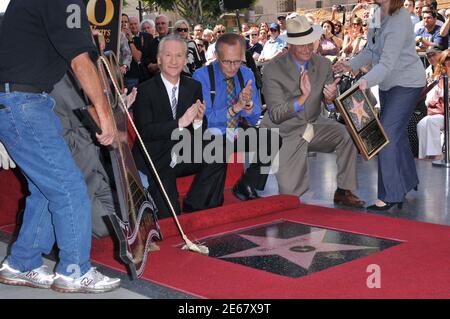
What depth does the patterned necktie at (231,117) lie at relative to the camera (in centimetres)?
603

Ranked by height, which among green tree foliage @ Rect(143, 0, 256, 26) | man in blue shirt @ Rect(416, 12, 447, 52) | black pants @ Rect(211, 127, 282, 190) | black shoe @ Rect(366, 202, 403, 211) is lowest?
black shoe @ Rect(366, 202, 403, 211)

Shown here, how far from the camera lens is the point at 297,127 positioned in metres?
6.13

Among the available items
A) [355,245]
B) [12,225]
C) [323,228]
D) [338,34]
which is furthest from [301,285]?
[338,34]

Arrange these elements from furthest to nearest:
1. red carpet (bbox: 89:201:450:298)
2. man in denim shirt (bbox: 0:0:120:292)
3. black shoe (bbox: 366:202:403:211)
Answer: black shoe (bbox: 366:202:403:211) < red carpet (bbox: 89:201:450:298) < man in denim shirt (bbox: 0:0:120:292)

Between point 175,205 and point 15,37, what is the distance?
2.22 metres

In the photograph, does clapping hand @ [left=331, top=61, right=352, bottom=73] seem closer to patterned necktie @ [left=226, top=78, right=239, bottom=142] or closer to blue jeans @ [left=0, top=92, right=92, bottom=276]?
patterned necktie @ [left=226, top=78, right=239, bottom=142]

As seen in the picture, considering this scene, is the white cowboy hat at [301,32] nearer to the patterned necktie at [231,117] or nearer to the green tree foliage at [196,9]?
the patterned necktie at [231,117]

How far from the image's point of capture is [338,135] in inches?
243

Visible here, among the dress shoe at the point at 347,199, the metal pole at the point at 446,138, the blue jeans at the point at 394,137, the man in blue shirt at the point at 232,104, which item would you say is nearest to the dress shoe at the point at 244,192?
the man in blue shirt at the point at 232,104

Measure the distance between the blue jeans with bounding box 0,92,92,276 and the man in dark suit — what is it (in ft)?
5.31

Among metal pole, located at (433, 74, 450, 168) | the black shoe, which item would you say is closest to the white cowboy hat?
the black shoe

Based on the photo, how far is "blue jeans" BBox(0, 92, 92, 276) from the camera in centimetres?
360

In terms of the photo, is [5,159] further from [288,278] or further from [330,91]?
[330,91]

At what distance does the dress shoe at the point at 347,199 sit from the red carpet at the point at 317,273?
392 mm
